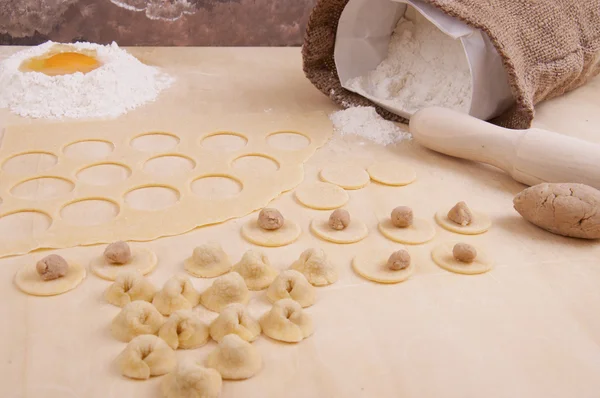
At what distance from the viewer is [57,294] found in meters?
0.98

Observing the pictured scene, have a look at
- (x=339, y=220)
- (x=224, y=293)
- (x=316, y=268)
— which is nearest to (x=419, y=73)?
(x=339, y=220)

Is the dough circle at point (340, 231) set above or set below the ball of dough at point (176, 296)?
below

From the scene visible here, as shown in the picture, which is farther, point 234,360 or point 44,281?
point 44,281

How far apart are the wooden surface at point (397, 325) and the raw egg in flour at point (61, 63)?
26.8 inches

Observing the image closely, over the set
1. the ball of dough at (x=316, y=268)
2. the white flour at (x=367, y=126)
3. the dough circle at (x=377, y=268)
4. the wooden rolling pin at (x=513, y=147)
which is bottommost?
the white flour at (x=367, y=126)

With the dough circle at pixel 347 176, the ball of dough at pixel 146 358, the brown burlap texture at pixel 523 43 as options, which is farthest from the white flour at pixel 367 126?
the ball of dough at pixel 146 358

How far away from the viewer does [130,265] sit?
104cm

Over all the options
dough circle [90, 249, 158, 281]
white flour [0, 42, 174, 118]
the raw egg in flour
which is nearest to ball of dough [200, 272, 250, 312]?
Result: dough circle [90, 249, 158, 281]

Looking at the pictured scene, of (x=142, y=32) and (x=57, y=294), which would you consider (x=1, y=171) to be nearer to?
(x=57, y=294)

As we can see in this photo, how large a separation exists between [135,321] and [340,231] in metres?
0.40

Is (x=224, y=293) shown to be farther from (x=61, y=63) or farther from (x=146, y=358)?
(x=61, y=63)

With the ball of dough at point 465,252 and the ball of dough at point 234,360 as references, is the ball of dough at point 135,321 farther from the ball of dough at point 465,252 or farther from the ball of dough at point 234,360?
the ball of dough at point 465,252

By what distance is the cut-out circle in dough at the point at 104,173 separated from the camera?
51.2 inches

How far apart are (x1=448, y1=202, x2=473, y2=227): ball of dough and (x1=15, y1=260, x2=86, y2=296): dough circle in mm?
611
